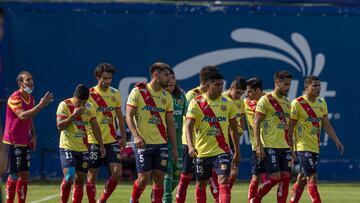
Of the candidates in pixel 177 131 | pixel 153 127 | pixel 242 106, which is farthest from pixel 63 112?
pixel 242 106

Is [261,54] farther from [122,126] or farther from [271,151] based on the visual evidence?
[122,126]

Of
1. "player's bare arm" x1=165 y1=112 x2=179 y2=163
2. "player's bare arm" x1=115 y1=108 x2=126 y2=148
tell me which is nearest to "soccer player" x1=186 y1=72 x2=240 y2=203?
"player's bare arm" x1=165 y1=112 x2=179 y2=163

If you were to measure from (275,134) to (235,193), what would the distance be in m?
5.33

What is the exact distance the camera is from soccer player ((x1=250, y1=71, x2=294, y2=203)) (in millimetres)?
18281

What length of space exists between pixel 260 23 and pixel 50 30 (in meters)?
5.41

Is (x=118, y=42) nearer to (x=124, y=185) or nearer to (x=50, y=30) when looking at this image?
(x=50, y=30)

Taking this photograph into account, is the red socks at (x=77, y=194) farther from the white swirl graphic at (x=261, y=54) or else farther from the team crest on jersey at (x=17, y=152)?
the white swirl graphic at (x=261, y=54)

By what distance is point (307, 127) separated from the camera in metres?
18.5

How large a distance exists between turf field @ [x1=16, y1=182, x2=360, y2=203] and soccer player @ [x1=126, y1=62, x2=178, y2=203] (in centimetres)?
477

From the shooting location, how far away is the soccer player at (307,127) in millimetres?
18266

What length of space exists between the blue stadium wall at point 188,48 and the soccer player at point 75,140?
9568mm

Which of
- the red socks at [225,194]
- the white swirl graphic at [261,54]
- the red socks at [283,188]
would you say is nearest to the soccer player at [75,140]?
the red socks at [225,194]

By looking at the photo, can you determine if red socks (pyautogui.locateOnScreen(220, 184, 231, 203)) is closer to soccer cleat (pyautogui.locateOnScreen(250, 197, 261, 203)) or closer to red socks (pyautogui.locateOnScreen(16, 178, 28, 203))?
soccer cleat (pyautogui.locateOnScreen(250, 197, 261, 203))

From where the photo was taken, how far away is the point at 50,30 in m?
27.5
